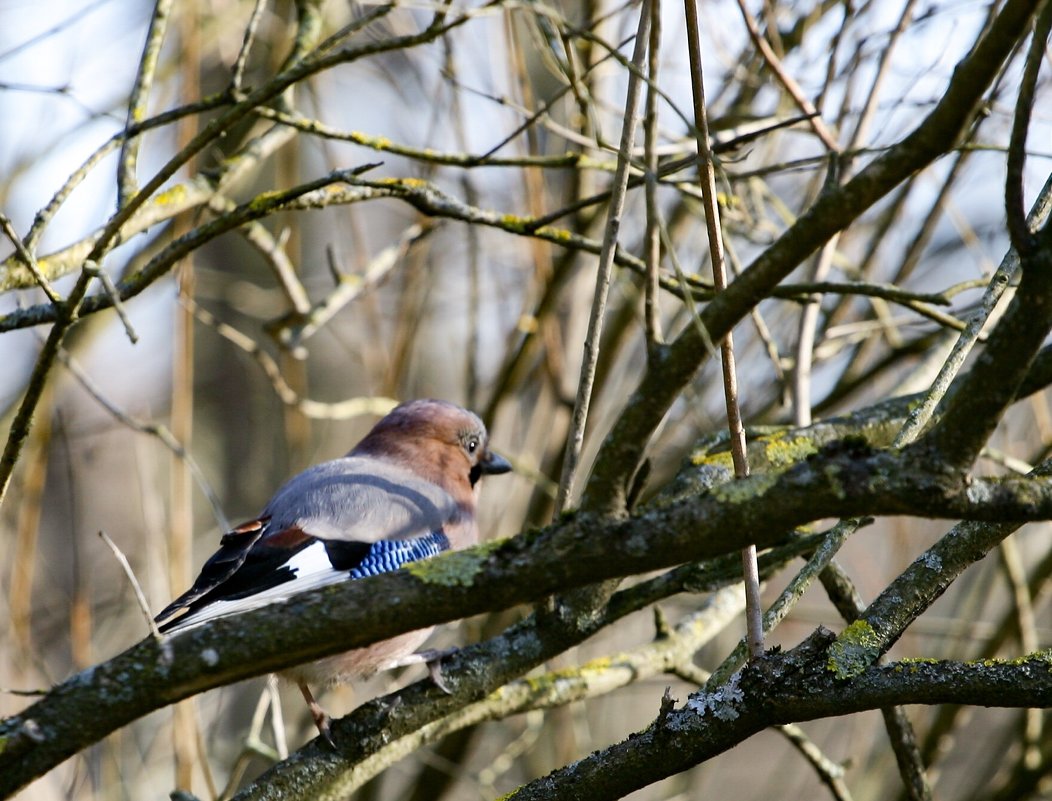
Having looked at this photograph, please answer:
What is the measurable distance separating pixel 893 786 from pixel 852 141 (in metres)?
3.44

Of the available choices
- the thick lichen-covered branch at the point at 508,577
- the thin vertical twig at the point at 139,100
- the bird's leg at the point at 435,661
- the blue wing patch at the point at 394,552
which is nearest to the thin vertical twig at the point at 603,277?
the thick lichen-covered branch at the point at 508,577

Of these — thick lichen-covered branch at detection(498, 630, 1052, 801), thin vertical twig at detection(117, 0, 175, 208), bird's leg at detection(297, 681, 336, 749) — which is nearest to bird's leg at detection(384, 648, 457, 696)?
bird's leg at detection(297, 681, 336, 749)

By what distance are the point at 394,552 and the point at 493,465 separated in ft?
3.07

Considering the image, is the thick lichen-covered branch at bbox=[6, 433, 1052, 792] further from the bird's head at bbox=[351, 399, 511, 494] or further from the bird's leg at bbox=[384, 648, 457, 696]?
the bird's head at bbox=[351, 399, 511, 494]

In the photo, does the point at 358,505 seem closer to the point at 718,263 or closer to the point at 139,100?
the point at 139,100

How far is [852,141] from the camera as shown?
3764 mm

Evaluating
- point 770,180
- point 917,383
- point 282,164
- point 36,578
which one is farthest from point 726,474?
point 36,578

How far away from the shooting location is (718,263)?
6.80 ft

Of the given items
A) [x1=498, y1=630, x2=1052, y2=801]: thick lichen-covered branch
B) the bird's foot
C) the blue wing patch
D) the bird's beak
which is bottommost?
[x1=498, y1=630, x2=1052, y2=801]: thick lichen-covered branch

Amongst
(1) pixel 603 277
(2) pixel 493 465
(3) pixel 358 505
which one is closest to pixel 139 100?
(3) pixel 358 505

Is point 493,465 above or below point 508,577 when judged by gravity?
above

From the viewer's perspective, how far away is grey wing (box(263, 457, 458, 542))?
363 cm

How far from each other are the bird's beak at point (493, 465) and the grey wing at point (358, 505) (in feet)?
1.54


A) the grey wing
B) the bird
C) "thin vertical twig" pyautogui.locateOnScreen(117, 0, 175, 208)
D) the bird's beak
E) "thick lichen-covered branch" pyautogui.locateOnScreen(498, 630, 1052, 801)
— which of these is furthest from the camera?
the bird's beak
